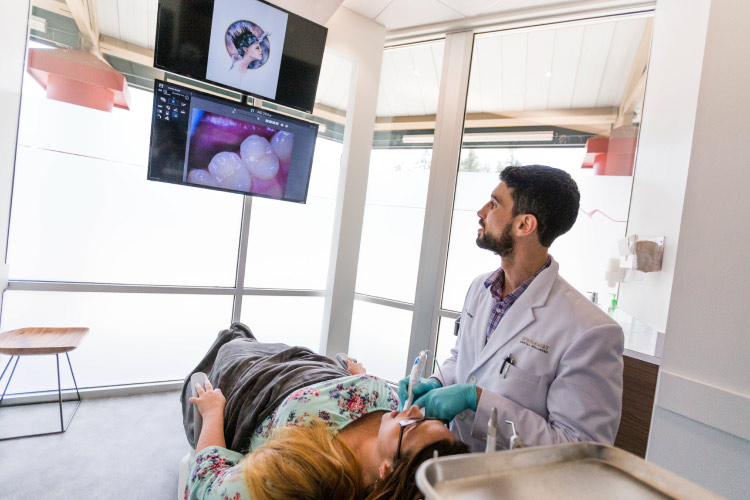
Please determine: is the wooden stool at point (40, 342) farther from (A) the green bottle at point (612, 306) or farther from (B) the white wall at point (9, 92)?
(A) the green bottle at point (612, 306)

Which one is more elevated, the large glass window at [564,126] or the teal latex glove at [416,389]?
the large glass window at [564,126]

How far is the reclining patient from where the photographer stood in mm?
1070

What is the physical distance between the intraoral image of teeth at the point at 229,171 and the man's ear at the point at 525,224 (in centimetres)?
181

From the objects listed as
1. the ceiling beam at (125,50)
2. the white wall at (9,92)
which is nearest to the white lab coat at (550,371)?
the white wall at (9,92)

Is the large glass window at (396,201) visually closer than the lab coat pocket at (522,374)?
No

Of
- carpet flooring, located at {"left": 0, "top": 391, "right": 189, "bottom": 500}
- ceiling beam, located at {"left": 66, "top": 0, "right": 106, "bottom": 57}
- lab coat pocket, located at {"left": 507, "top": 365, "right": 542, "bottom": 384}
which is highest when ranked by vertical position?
ceiling beam, located at {"left": 66, "top": 0, "right": 106, "bottom": 57}

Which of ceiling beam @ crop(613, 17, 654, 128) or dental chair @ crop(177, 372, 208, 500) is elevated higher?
ceiling beam @ crop(613, 17, 654, 128)

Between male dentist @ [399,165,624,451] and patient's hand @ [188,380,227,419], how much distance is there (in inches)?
29.2

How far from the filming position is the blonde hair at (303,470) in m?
1.04

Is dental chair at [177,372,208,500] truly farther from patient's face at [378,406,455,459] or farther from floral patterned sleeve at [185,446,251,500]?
patient's face at [378,406,455,459]

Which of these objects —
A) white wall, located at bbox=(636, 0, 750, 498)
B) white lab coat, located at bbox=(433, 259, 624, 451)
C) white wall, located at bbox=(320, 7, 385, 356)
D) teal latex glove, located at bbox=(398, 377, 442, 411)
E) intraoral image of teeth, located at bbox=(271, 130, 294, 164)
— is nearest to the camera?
white lab coat, located at bbox=(433, 259, 624, 451)

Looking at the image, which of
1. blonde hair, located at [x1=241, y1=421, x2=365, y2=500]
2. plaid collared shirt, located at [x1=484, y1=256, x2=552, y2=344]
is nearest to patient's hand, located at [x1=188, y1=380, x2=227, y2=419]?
blonde hair, located at [x1=241, y1=421, x2=365, y2=500]

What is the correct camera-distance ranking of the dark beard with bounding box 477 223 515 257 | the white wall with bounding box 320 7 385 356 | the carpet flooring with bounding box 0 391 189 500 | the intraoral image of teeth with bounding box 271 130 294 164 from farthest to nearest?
1. the white wall with bounding box 320 7 385 356
2. the intraoral image of teeth with bounding box 271 130 294 164
3. the carpet flooring with bounding box 0 391 189 500
4. the dark beard with bounding box 477 223 515 257

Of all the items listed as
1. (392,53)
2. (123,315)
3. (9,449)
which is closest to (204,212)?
(123,315)
